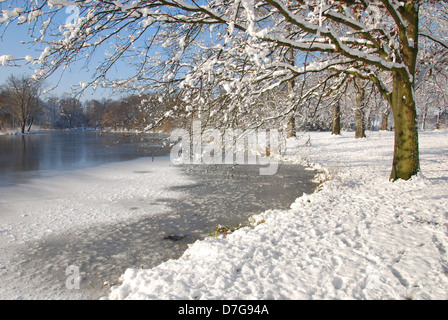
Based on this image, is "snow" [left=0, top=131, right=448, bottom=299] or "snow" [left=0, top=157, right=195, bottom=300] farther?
"snow" [left=0, top=157, right=195, bottom=300]

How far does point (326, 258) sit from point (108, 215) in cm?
509

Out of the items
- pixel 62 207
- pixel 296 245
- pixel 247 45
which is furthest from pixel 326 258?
pixel 62 207

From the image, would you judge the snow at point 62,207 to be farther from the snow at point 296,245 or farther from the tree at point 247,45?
the tree at point 247,45

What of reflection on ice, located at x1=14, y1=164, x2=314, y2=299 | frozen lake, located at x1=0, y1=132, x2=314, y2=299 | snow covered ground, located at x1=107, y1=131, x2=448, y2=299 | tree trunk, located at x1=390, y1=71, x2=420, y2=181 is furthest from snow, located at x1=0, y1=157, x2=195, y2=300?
tree trunk, located at x1=390, y1=71, x2=420, y2=181

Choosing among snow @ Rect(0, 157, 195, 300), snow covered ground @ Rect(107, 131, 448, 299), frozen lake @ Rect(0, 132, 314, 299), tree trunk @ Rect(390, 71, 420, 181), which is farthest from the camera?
tree trunk @ Rect(390, 71, 420, 181)

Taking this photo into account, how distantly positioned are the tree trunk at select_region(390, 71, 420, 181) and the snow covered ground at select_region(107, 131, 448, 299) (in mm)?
960

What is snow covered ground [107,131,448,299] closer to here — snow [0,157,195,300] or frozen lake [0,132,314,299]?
frozen lake [0,132,314,299]

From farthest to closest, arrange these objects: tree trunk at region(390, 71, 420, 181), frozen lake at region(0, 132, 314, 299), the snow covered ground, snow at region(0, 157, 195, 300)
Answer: tree trunk at region(390, 71, 420, 181)
frozen lake at region(0, 132, 314, 299)
snow at region(0, 157, 195, 300)
the snow covered ground

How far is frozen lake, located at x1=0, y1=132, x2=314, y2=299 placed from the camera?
4.16 m

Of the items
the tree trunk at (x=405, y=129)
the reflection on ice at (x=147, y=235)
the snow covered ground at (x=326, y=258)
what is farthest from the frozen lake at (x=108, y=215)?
the tree trunk at (x=405, y=129)

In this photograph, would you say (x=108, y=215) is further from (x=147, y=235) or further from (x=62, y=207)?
(x=147, y=235)

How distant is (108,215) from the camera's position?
6.68 m
